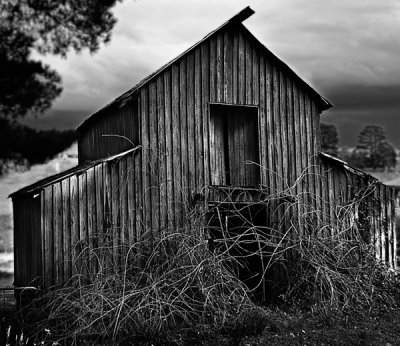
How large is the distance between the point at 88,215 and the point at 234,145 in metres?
4.23

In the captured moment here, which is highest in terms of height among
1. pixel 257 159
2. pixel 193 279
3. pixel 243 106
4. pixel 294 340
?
pixel 243 106

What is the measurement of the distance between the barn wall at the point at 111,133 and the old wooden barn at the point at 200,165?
0.10 ft

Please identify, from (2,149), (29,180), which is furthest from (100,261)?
(29,180)

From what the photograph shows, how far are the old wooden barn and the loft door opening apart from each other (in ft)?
0.08

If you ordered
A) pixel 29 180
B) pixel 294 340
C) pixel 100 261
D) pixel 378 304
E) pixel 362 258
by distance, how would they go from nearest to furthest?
pixel 294 340 → pixel 100 261 → pixel 378 304 → pixel 362 258 → pixel 29 180

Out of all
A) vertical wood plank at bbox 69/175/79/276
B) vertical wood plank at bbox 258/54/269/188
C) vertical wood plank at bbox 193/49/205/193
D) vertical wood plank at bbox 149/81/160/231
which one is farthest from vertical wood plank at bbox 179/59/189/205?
vertical wood plank at bbox 69/175/79/276

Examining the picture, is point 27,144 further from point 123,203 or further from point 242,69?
point 242,69

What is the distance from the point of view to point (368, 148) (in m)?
84.9

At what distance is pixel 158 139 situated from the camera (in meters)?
15.1

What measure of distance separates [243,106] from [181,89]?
1749mm

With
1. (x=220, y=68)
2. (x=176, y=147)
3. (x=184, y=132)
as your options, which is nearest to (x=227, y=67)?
(x=220, y=68)

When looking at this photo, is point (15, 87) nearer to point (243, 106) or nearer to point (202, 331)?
point (243, 106)

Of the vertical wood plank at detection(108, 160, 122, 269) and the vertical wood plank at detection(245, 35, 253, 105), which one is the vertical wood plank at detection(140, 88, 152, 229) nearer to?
the vertical wood plank at detection(108, 160, 122, 269)

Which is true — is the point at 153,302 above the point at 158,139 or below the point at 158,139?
below
